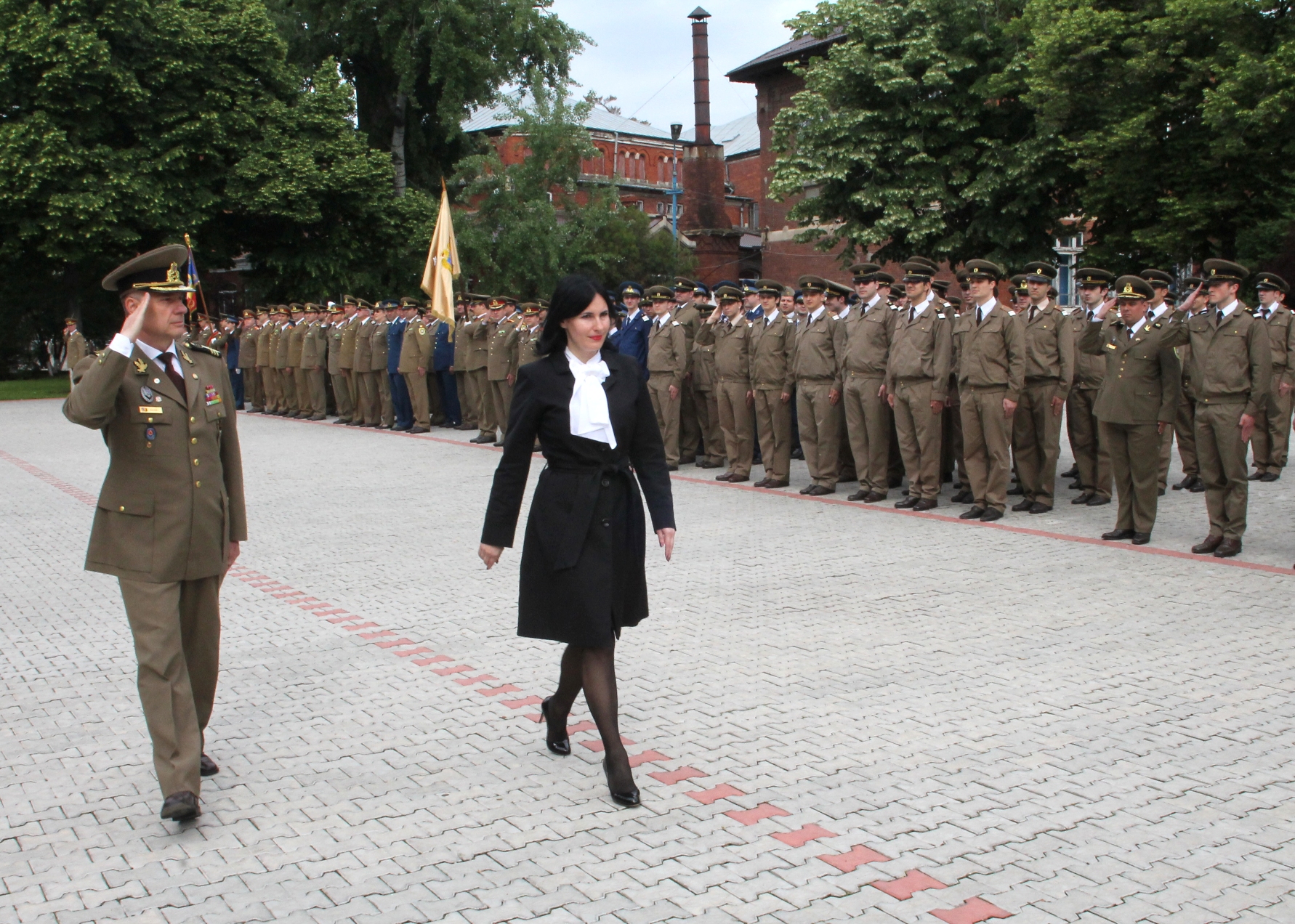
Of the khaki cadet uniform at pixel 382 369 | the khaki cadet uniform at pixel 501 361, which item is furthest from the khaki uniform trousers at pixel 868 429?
the khaki cadet uniform at pixel 382 369

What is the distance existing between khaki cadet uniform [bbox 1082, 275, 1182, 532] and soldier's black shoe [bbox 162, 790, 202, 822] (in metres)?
7.44

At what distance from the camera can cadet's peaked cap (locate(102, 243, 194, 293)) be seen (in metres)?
4.47

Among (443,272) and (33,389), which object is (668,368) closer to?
(443,272)

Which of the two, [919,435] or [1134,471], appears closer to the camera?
[1134,471]

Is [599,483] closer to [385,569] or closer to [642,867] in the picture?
[642,867]

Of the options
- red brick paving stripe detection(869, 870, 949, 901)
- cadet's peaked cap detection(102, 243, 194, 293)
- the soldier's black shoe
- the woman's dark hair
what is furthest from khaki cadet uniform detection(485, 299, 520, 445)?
red brick paving stripe detection(869, 870, 949, 901)

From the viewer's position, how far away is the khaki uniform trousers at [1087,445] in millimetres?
11641

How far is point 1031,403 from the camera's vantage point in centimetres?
1133

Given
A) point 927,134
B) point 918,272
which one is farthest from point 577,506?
point 927,134

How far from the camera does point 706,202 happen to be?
63938 mm

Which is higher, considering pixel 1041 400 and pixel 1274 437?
pixel 1041 400

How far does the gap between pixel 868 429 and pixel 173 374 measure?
849cm

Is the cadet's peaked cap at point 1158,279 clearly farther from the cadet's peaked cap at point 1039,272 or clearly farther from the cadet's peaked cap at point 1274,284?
the cadet's peaked cap at point 1274,284

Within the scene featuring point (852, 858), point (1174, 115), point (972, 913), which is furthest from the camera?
point (1174, 115)
